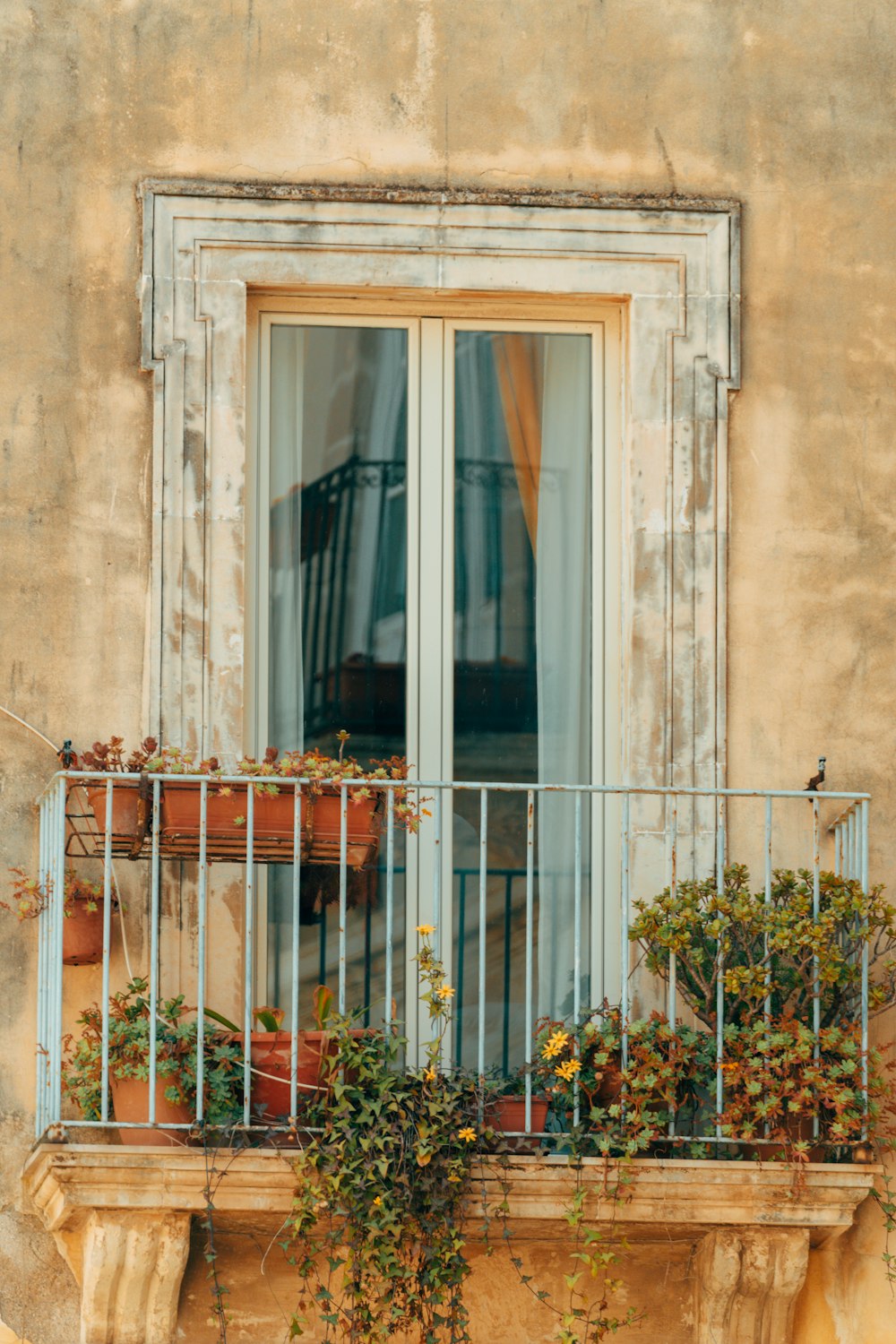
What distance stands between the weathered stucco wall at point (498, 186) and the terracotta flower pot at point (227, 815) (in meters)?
0.52

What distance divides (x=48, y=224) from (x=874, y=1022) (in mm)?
3506

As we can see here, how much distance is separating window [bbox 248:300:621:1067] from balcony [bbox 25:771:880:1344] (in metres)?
0.02

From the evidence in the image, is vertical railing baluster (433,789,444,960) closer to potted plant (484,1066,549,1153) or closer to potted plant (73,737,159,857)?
potted plant (484,1066,549,1153)

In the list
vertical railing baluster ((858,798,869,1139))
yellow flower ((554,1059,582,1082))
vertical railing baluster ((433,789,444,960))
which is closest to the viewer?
yellow flower ((554,1059,582,1082))

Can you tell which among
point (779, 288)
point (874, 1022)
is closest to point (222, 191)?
point (779, 288)

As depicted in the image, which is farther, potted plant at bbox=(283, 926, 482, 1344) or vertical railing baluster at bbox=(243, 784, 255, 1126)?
vertical railing baluster at bbox=(243, 784, 255, 1126)

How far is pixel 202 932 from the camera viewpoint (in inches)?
264

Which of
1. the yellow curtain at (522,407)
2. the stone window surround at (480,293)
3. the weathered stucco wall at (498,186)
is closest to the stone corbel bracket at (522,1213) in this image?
the weathered stucco wall at (498,186)

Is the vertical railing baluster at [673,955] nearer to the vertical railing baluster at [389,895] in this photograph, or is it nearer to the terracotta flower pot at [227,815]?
the vertical railing baluster at [389,895]

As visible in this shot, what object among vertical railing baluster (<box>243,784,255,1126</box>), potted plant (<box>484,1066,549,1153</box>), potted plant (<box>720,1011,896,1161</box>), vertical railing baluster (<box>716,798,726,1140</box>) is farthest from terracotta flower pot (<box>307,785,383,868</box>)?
potted plant (<box>720,1011,896,1161</box>)

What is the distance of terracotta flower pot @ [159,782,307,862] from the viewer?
269 inches

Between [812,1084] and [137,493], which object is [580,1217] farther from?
[137,493]

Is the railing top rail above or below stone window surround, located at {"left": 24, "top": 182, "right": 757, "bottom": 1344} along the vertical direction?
below

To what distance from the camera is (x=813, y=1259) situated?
7141mm
